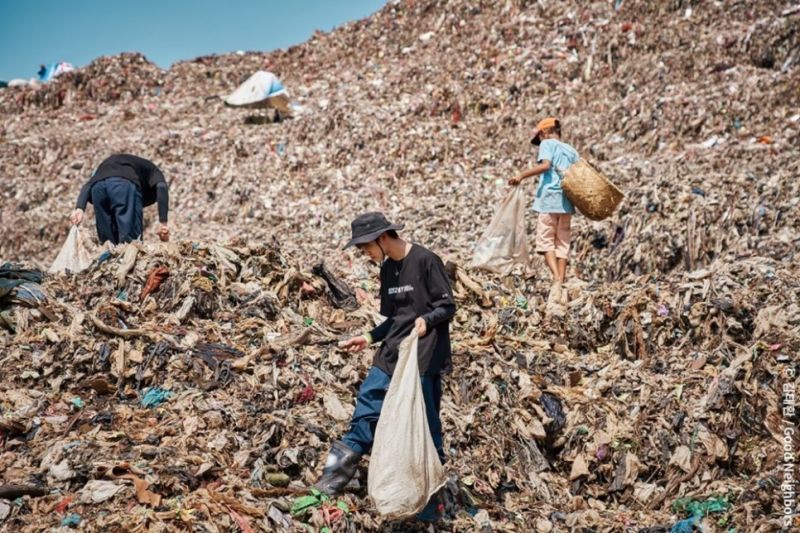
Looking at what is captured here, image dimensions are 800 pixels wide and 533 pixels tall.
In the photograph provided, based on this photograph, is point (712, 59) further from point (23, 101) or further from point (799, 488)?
point (23, 101)

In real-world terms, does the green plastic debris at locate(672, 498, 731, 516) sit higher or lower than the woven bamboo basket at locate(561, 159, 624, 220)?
lower

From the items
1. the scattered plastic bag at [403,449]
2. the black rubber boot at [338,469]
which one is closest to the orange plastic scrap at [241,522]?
the black rubber boot at [338,469]

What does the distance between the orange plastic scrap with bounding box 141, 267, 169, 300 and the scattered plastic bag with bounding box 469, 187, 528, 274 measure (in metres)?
2.63

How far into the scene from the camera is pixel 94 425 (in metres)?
4.01

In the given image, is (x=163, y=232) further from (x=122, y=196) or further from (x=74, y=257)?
(x=74, y=257)

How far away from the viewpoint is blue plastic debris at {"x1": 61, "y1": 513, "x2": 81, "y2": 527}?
3137 mm

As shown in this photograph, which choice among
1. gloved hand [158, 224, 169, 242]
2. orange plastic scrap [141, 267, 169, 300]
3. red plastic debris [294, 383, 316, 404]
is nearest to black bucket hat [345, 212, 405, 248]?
red plastic debris [294, 383, 316, 404]

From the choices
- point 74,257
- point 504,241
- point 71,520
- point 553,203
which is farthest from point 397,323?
point 74,257

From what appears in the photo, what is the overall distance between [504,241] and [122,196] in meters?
3.22

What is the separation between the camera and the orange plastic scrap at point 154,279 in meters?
5.41

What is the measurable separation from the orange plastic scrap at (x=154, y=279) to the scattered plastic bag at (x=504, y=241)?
8.64ft

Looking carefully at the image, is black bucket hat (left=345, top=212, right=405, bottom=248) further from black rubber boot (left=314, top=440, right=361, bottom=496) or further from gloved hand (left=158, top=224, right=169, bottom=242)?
gloved hand (left=158, top=224, right=169, bottom=242)

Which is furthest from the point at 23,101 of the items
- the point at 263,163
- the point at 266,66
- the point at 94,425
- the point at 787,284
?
the point at 787,284

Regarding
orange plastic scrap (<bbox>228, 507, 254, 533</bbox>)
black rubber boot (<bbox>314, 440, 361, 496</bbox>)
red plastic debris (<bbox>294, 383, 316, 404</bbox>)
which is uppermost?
red plastic debris (<bbox>294, 383, 316, 404</bbox>)
